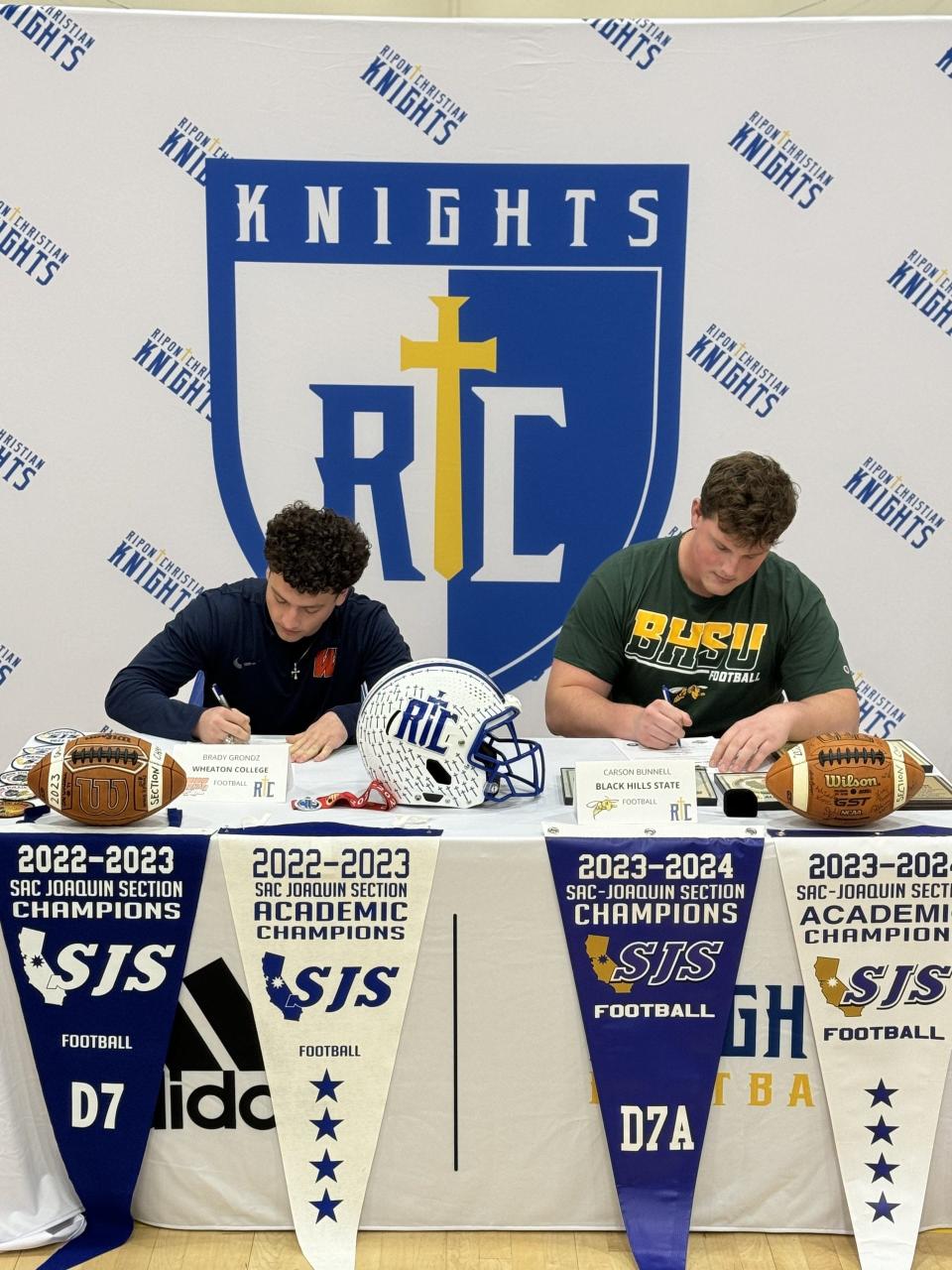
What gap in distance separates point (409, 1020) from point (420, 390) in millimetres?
2302

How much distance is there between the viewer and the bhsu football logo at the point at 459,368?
12.7 ft

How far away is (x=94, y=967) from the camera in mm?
2176

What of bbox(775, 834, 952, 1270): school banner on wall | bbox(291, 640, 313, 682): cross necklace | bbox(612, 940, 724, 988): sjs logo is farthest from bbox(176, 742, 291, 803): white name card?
bbox(775, 834, 952, 1270): school banner on wall

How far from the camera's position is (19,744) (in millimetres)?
4195

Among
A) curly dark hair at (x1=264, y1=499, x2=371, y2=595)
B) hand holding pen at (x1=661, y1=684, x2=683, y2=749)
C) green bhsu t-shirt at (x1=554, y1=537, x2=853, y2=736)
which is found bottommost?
hand holding pen at (x1=661, y1=684, x2=683, y2=749)

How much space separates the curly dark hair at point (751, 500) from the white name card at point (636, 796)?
65cm

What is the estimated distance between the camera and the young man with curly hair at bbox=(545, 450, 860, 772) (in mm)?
2826

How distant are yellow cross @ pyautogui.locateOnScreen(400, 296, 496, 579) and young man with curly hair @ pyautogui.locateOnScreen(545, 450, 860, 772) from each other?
3.73ft

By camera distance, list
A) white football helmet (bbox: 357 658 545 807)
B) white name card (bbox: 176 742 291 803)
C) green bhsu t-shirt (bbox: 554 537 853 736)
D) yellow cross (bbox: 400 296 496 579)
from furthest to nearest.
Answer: yellow cross (bbox: 400 296 496 579) → green bhsu t-shirt (bbox: 554 537 853 736) → white name card (bbox: 176 742 291 803) → white football helmet (bbox: 357 658 545 807)

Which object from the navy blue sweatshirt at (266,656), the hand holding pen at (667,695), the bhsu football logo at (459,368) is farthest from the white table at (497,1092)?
the bhsu football logo at (459,368)

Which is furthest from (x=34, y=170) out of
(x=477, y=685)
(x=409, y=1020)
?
(x=409, y=1020)

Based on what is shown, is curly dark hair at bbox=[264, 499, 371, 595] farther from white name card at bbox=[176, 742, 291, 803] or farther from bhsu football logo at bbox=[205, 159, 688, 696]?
bhsu football logo at bbox=[205, 159, 688, 696]

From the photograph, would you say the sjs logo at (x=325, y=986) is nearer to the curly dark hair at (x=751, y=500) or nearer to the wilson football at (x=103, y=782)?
the wilson football at (x=103, y=782)

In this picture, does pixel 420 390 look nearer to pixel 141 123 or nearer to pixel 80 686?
pixel 141 123
